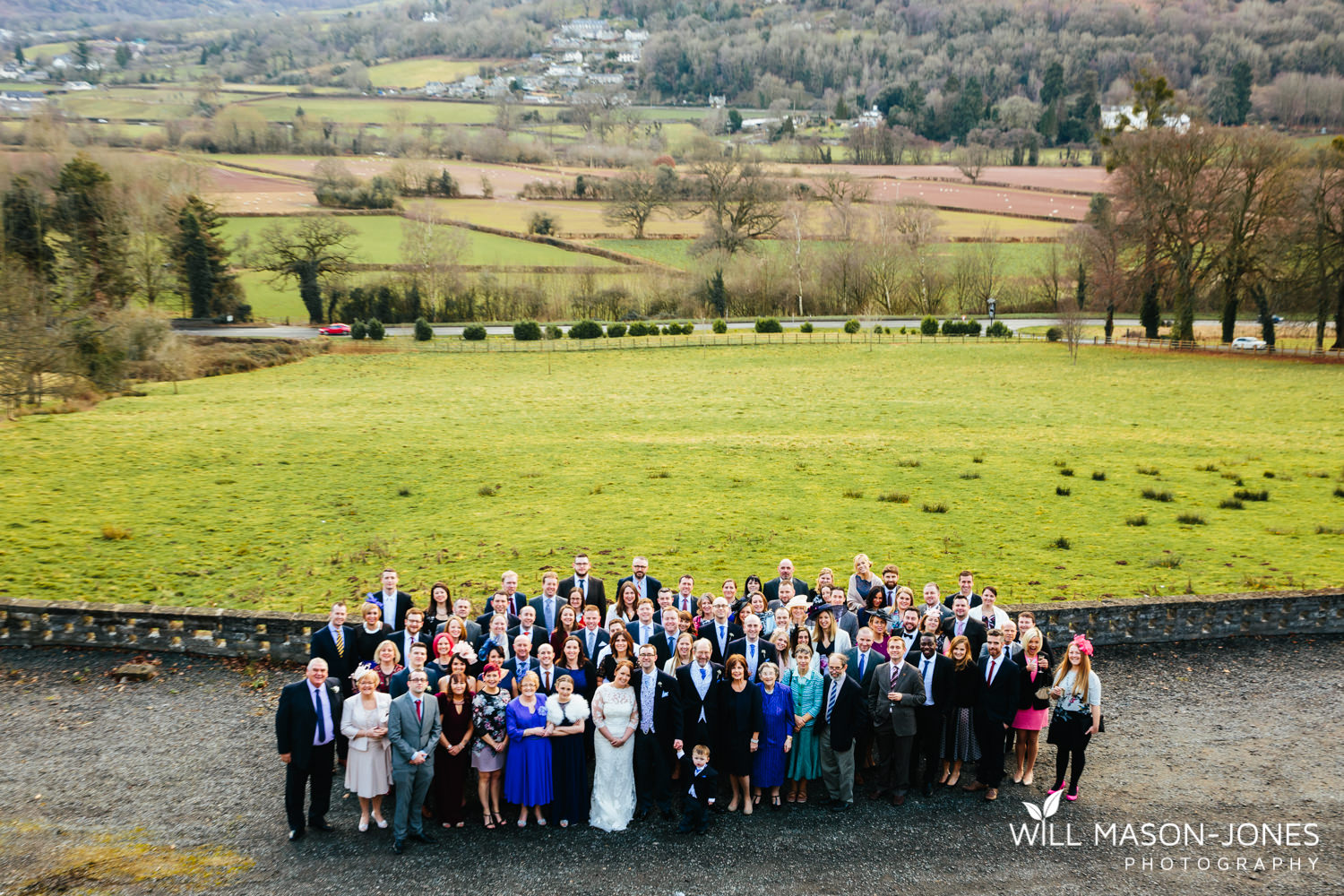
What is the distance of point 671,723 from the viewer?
1030 cm

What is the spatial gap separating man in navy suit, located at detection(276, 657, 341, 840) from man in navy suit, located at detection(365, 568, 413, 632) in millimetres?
2441

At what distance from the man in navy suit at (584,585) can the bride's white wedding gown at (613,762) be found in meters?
3.56

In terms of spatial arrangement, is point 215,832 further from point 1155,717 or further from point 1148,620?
point 1148,620

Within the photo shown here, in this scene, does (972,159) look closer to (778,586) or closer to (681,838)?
(778,586)

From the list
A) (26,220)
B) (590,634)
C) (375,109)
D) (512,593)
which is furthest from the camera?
(375,109)

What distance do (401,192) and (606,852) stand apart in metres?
109

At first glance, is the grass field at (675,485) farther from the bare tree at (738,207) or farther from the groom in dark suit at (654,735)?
the bare tree at (738,207)

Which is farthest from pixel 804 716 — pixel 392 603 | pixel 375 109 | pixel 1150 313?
pixel 375 109

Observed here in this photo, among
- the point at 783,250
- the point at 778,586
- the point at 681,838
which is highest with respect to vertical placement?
the point at 783,250

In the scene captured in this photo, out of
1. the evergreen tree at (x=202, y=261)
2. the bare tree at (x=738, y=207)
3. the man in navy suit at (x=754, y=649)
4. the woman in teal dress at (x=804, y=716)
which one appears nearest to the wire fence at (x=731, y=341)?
the evergreen tree at (x=202, y=261)

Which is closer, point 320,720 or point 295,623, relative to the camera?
point 320,720

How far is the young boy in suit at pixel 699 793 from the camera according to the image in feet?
32.3

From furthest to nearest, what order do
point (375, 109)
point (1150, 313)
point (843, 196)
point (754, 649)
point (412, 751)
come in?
point (375, 109)
point (843, 196)
point (1150, 313)
point (754, 649)
point (412, 751)

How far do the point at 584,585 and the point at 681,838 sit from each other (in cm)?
508
